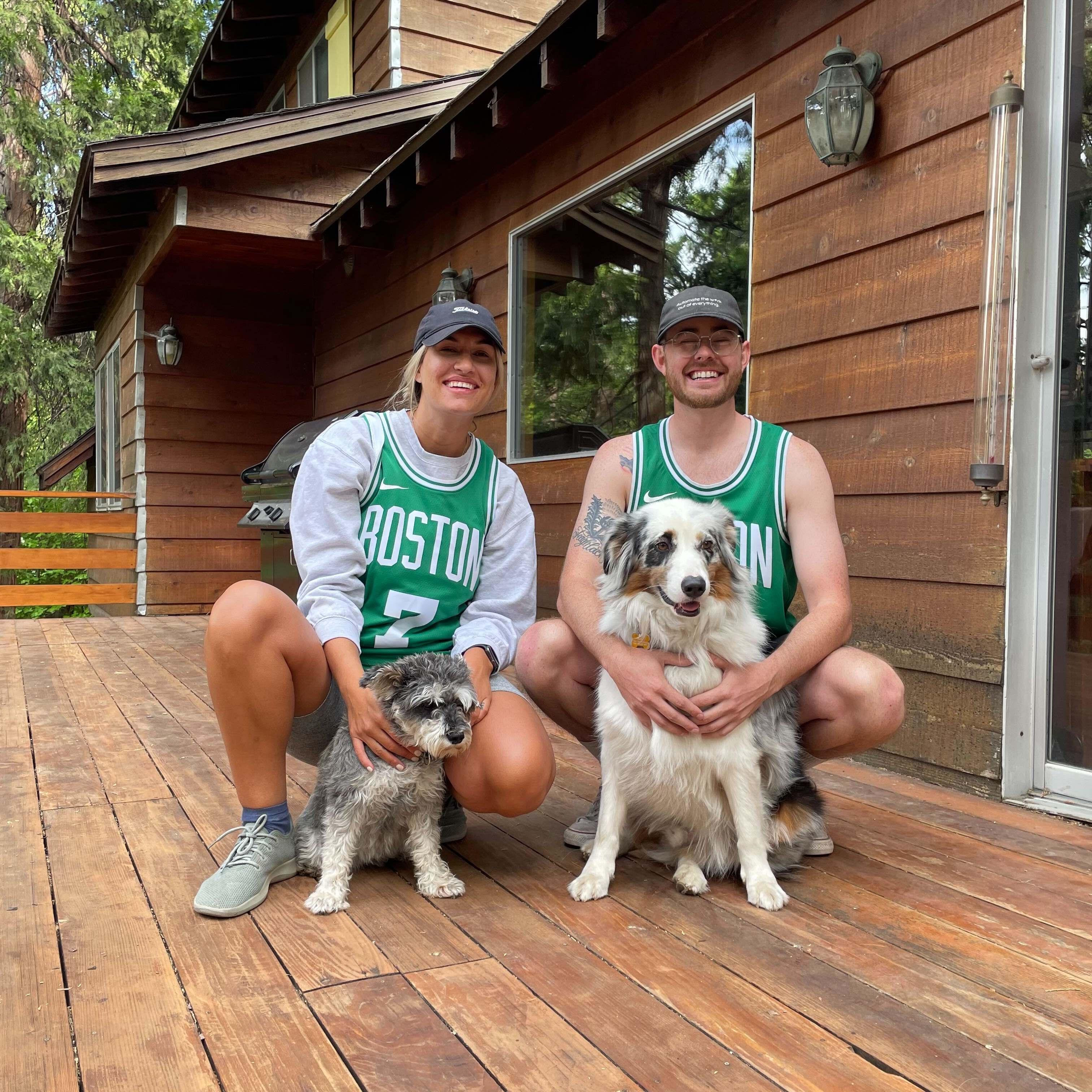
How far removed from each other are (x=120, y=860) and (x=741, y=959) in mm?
1612

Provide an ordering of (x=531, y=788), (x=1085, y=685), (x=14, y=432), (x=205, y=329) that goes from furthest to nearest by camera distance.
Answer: (x=14, y=432) → (x=205, y=329) → (x=1085, y=685) → (x=531, y=788)

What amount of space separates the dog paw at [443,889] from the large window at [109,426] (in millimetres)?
9016

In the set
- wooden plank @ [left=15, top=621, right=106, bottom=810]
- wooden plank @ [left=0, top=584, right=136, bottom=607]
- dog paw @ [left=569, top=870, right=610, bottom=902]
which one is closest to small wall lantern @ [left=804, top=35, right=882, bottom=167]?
dog paw @ [left=569, top=870, right=610, bottom=902]

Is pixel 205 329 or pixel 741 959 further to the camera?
pixel 205 329

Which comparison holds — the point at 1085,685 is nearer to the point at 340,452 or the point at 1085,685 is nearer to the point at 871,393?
the point at 871,393

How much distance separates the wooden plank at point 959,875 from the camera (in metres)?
2.11

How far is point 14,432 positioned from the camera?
47.1ft

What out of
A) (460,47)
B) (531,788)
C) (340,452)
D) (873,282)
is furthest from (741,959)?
(460,47)

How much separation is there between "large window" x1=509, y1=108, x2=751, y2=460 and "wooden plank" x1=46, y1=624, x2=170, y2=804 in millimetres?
2666

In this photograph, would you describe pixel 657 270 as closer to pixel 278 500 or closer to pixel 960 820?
pixel 960 820

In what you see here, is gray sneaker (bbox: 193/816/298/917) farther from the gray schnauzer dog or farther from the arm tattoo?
the arm tattoo

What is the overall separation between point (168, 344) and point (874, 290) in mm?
6957

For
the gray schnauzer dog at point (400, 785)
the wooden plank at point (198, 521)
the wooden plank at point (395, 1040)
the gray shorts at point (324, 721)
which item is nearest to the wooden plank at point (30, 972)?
the wooden plank at point (395, 1040)

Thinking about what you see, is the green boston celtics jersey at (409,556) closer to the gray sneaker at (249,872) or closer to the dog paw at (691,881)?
the gray sneaker at (249,872)
